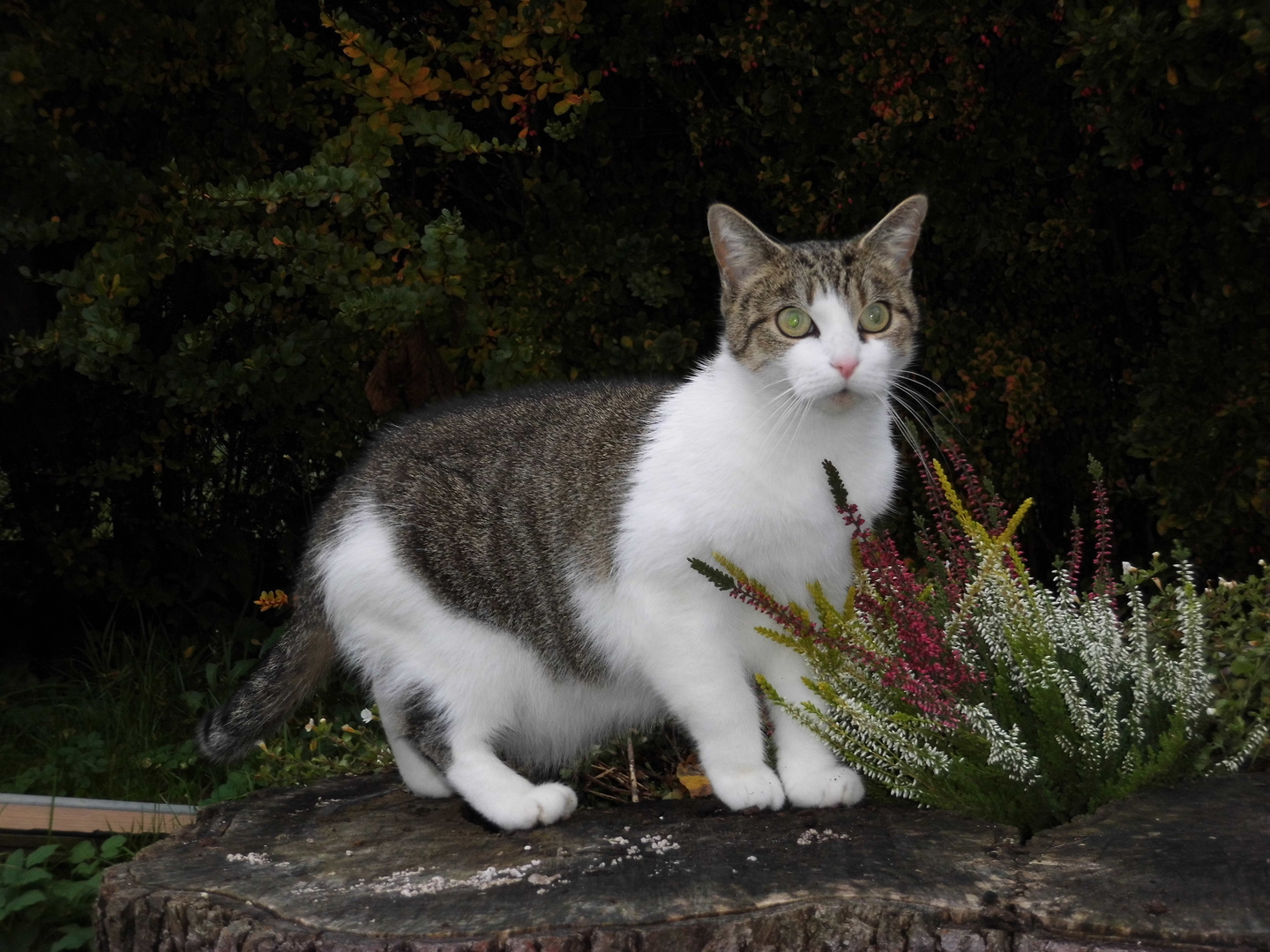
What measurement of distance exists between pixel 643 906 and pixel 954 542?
4.56 ft

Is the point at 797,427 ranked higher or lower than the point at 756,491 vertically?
higher

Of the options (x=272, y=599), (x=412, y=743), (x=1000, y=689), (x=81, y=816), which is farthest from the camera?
(x=272, y=599)

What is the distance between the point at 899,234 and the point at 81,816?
8.56ft

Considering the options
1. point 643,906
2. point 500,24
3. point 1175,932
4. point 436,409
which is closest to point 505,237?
point 500,24

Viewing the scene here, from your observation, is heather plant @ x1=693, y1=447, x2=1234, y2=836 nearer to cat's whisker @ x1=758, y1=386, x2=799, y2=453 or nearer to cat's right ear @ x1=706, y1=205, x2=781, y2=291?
cat's whisker @ x1=758, y1=386, x2=799, y2=453

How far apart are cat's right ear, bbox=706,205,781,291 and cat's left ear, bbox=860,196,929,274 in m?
0.22

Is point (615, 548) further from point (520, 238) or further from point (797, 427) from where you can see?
point (520, 238)

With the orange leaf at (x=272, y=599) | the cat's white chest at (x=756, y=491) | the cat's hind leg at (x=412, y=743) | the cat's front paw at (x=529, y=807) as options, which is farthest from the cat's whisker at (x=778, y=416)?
the orange leaf at (x=272, y=599)

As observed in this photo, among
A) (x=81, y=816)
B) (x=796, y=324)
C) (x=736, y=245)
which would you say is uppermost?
(x=736, y=245)

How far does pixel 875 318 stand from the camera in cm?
279

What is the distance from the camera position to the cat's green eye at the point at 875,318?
109 inches

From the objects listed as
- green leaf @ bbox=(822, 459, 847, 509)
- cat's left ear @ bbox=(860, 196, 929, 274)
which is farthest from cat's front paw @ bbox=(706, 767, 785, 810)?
cat's left ear @ bbox=(860, 196, 929, 274)

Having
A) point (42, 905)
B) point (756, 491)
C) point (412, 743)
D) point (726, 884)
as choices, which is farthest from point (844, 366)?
point (42, 905)

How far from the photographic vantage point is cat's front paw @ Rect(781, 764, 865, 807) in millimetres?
2734
